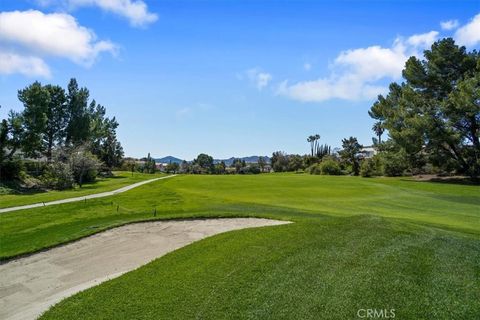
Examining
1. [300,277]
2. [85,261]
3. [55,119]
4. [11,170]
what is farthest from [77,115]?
[300,277]

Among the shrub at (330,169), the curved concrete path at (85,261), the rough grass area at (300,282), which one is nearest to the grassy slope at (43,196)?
the curved concrete path at (85,261)

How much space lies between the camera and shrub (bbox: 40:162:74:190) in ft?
154

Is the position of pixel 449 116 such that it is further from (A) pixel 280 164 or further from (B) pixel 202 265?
(A) pixel 280 164

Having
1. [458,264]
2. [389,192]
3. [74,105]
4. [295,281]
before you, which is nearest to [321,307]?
[295,281]

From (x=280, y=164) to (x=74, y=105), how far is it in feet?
180

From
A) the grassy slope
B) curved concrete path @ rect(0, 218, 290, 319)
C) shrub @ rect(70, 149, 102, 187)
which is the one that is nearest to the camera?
curved concrete path @ rect(0, 218, 290, 319)

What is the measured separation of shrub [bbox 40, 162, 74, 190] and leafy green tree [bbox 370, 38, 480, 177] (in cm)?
4114

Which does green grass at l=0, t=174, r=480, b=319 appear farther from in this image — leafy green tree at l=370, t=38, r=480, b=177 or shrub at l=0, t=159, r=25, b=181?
shrub at l=0, t=159, r=25, b=181

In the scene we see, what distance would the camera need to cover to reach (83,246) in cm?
1177

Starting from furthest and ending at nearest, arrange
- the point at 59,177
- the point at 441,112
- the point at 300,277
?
the point at 59,177 → the point at 441,112 → the point at 300,277

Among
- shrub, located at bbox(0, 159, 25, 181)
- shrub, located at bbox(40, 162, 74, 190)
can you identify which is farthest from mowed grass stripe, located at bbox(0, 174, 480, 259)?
shrub, located at bbox(0, 159, 25, 181)

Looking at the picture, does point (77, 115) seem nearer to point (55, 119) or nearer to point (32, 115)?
point (55, 119)

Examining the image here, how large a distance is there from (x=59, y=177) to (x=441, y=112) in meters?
47.7

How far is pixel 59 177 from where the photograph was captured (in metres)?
47.9
